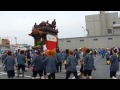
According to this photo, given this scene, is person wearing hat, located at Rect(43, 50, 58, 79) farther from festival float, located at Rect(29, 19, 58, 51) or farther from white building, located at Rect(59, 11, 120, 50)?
white building, located at Rect(59, 11, 120, 50)

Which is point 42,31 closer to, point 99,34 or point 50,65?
point 50,65

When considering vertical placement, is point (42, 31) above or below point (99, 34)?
below

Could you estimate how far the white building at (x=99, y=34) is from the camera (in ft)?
205

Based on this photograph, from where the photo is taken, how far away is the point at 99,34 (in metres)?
75.1

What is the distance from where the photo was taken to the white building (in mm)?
62500

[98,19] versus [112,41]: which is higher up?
[98,19]

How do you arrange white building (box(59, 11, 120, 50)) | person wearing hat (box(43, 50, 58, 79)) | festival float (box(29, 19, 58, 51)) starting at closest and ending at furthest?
person wearing hat (box(43, 50, 58, 79)) → festival float (box(29, 19, 58, 51)) → white building (box(59, 11, 120, 50))

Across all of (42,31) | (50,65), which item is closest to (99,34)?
(42,31)

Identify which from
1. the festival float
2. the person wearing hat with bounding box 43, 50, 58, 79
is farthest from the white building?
the person wearing hat with bounding box 43, 50, 58, 79
